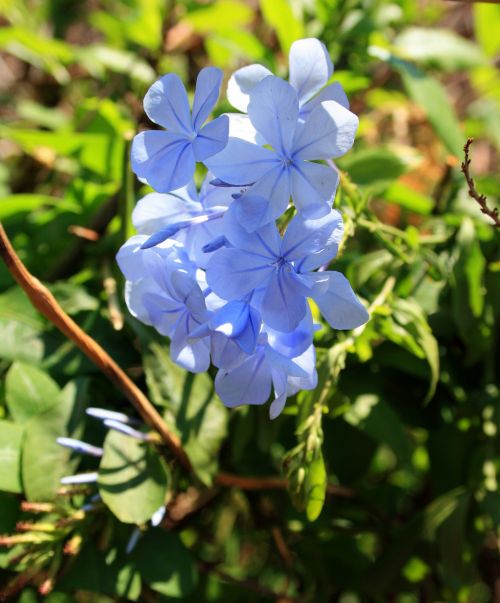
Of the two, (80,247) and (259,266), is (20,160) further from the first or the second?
(259,266)

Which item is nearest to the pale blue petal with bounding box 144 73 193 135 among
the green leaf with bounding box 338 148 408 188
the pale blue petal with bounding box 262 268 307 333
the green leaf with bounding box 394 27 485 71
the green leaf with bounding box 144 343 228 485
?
the pale blue petal with bounding box 262 268 307 333

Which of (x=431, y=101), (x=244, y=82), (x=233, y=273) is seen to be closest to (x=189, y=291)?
(x=233, y=273)

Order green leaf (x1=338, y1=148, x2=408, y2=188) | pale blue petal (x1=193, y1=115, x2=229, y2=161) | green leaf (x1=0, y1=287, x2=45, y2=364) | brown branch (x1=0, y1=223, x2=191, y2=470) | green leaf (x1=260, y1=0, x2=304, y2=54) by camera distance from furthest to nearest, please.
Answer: green leaf (x1=260, y1=0, x2=304, y2=54) < green leaf (x1=338, y1=148, x2=408, y2=188) < green leaf (x1=0, y1=287, x2=45, y2=364) < brown branch (x1=0, y1=223, x2=191, y2=470) < pale blue petal (x1=193, y1=115, x2=229, y2=161)

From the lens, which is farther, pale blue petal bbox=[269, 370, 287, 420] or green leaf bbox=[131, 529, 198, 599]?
green leaf bbox=[131, 529, 198, 599]

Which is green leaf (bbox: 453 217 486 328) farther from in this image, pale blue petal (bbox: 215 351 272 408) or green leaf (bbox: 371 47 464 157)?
pale blue petal (bbox: 215 351 272 408)

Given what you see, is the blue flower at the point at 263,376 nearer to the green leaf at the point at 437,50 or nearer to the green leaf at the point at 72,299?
the green leaf at the point at 72,299

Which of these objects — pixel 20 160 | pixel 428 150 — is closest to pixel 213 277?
pixel 20 160
